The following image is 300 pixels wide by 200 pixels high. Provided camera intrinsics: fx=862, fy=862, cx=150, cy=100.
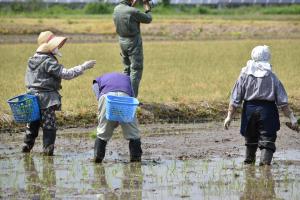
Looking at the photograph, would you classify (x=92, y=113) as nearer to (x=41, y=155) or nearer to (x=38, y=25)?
(x=41, y=155)

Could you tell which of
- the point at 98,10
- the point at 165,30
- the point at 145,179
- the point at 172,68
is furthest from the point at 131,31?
the point at 98,10

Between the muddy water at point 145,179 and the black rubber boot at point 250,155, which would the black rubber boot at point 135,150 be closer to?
the muddy water at point 145,179

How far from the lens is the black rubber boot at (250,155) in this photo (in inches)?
393

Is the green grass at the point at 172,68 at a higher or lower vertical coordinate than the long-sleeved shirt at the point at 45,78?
lower

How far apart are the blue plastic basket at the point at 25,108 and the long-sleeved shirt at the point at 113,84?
80 centimetres

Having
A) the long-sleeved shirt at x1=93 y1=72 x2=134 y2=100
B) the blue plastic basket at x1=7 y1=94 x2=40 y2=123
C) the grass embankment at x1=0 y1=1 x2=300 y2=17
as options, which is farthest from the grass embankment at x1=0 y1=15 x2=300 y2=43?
the long-sleeved shirt at x1=93 y1=72 x2=134 y2=100

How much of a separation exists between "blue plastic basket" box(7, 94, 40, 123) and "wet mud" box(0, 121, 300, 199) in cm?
50

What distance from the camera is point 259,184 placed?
8.87 meters

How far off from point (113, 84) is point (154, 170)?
3.74 feet

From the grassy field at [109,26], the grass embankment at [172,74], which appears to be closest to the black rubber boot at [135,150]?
the grass embankment at [172,74]

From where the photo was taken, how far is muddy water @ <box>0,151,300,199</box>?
8.35 m

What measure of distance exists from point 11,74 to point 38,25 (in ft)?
61.7

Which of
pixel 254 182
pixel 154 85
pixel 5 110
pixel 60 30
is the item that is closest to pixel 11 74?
pixel 154 85

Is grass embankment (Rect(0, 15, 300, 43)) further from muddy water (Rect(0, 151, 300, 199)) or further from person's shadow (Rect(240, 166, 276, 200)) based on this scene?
person's shadow (Rect(240, 166, 276, 200))
